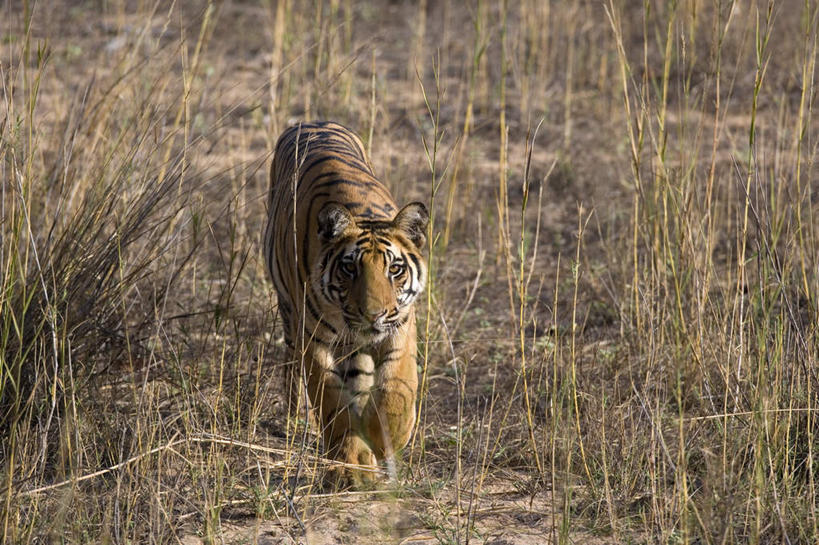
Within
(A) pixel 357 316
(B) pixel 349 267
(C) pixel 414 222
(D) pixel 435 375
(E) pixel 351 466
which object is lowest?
(D) pixel 435 375

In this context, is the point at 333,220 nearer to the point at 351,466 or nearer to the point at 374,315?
the point at 374,315

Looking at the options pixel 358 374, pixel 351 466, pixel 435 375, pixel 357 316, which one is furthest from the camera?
pixel 435 375

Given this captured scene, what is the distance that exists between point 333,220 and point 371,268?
230 millimetres

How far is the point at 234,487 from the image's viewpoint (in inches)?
126

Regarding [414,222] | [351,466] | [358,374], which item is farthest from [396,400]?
[414,222]

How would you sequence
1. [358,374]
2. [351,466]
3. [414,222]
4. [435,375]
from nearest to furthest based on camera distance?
[351,466], [414,222], [358,374], [435,375]

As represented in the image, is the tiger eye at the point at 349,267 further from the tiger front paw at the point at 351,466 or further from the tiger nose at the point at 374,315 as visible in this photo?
the tiger front paw at the point at 351,466

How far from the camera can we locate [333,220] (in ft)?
11.2

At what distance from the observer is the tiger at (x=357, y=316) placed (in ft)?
11.1

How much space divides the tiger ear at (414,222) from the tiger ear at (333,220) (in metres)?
0.17

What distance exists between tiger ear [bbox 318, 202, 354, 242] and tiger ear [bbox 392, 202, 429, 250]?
0.17m

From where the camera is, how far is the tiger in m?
3.37

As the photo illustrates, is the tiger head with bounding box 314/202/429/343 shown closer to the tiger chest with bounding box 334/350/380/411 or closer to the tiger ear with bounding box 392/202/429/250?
the tiger ear with bounding box 392/202/429/250

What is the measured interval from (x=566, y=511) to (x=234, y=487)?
1.13 m
